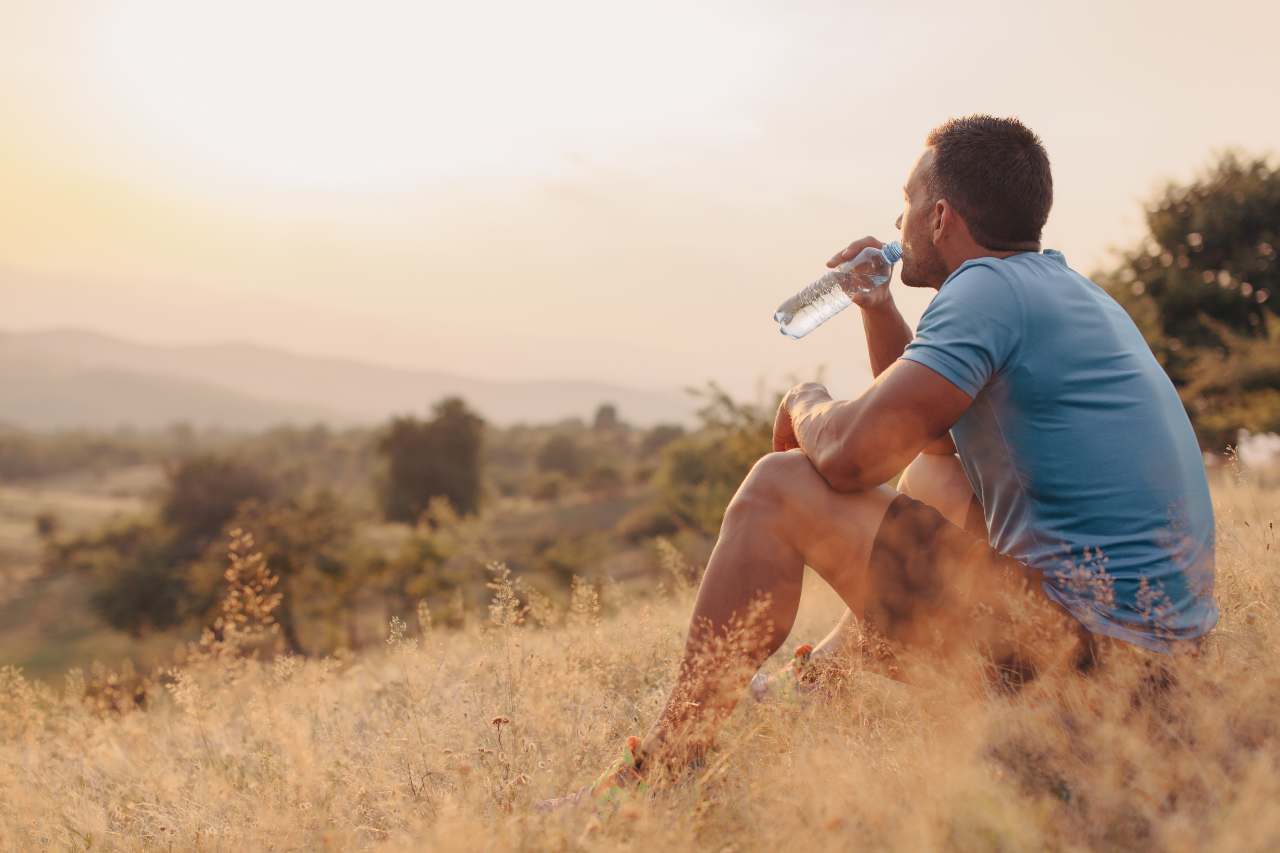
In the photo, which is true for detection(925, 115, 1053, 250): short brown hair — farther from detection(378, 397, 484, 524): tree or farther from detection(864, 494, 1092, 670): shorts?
detection(378, 397, 484, 524): tree

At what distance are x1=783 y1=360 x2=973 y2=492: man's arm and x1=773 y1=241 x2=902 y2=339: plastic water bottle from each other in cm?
81

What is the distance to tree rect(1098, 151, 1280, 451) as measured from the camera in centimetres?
2075

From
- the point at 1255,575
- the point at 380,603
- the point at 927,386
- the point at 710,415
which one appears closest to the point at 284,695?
the point at 927,386

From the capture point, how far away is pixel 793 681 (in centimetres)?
322

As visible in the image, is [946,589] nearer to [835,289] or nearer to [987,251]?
[987,251]

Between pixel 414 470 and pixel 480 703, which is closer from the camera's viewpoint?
pixel 480 703

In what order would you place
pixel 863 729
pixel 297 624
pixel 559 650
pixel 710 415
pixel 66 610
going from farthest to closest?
pixel 66 610
pixel 297 624
pixel 710 415
pixel 559 650
pixel 863 729

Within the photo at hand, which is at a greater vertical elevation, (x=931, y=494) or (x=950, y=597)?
(x=931, y=494)

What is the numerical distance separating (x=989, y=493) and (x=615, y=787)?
134cm

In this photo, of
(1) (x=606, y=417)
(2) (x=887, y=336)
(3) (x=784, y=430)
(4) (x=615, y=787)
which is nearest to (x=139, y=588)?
(3) (x=784, y=430)

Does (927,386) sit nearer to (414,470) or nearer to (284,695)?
(284,695)

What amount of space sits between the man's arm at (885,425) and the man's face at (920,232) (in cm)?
56

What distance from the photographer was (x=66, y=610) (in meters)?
34.0

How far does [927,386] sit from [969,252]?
593 mm
